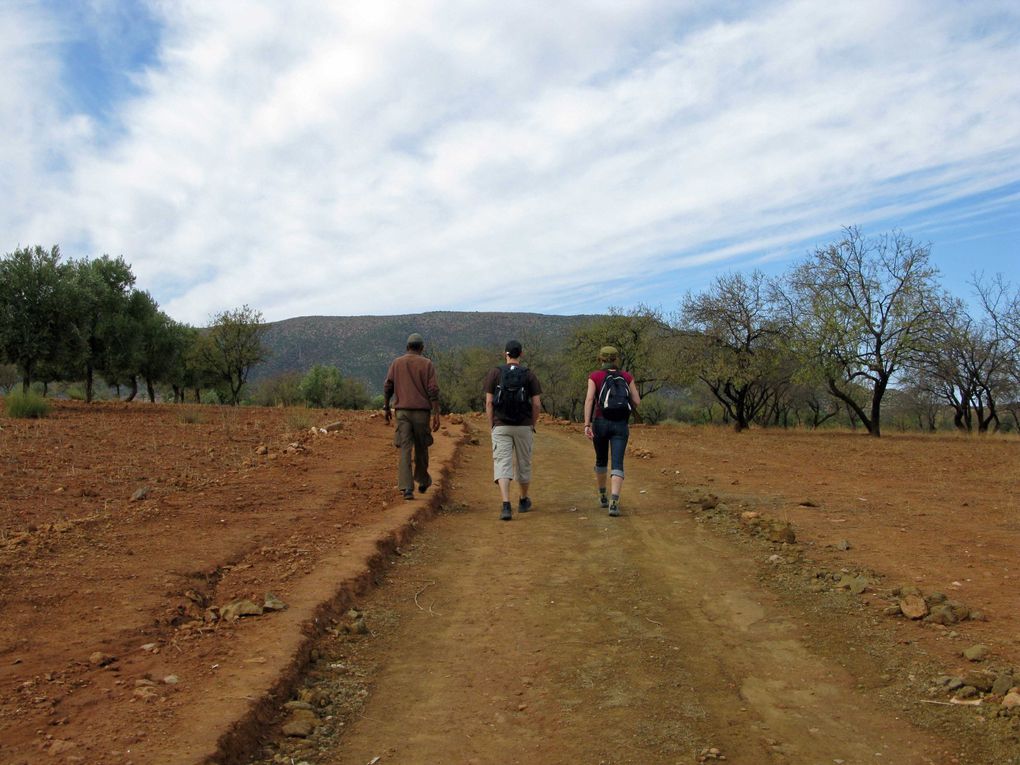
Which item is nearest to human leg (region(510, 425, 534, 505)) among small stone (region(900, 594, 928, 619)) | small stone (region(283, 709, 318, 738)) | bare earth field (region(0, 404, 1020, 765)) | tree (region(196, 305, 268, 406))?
bare earth field (region(0, 404, 1020, 765))

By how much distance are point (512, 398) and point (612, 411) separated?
44.3 inches

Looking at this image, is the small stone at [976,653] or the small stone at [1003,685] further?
the small stone at [976,653]

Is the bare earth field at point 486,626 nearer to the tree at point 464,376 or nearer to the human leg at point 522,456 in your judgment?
the human leg at point 522,456

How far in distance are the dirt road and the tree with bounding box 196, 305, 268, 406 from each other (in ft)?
163

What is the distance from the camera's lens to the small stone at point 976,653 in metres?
4.26

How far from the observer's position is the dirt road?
3.47m

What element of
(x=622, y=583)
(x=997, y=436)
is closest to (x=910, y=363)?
(x=997, y=436)

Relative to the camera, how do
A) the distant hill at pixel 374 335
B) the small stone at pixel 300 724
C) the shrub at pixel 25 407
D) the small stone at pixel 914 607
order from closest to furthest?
the small stone at pixel 300 724 < the small stone at pixel 914 607 < the shrub at pixel 25 407 < the distant hill at pixel 374 335

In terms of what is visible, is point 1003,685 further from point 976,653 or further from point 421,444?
point 421,444

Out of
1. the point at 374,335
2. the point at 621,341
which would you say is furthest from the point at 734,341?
the point at 374,335

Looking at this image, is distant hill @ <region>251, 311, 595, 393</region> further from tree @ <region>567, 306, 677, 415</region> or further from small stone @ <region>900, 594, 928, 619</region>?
small stone @ <region>900, 594, 928, 619</region>

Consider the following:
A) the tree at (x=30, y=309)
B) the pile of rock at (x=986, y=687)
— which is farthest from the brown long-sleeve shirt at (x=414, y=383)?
the tree at (x=30, y=309)

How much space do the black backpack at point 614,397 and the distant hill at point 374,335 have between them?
3121 inches

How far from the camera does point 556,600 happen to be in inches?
217
